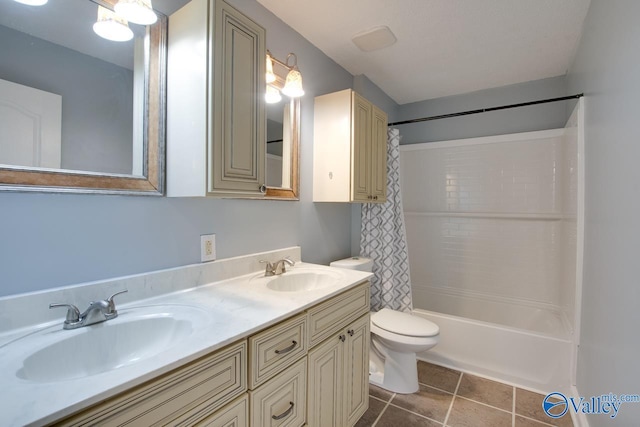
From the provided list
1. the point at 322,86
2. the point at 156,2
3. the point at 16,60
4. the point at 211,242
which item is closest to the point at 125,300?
the point at 211,242

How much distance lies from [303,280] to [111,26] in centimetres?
142

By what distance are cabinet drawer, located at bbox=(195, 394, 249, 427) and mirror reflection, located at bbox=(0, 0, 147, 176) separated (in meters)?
0.91

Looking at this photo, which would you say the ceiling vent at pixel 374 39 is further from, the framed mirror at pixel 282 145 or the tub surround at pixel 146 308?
the tub surround at pixel 146 308

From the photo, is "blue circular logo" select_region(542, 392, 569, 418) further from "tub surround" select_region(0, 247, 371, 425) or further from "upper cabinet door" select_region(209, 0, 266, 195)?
"upper cabinet door" select_region(209, 0, 266, 195)

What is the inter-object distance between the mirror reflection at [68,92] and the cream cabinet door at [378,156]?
5.03 feet

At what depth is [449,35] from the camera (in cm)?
198

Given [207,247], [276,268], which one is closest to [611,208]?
[276,268]

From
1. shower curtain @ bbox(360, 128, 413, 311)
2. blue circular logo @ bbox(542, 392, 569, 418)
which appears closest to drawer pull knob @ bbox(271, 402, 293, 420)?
shower curtain @ bbox(360, 128, 413, 311)

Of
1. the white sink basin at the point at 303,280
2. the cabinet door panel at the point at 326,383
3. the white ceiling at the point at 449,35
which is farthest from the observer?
the white ceiling at the point at 449,35

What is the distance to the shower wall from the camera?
102 inches

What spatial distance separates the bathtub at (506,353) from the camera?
6.36 ft

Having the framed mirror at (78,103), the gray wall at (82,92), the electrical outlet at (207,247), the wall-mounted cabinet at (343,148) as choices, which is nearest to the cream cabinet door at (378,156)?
the wall-mounted cabinet at (343,148)

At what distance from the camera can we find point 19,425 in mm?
500

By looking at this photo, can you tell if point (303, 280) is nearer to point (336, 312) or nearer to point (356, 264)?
point (336, 312)
